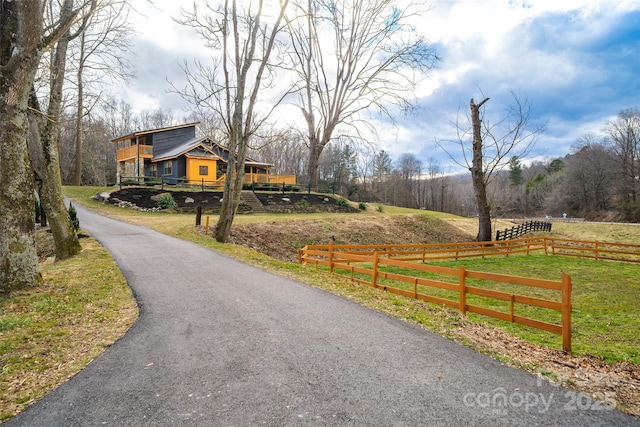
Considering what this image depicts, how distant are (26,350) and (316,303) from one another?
409 centimetres

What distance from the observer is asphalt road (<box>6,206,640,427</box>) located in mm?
2818

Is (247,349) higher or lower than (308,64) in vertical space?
lower

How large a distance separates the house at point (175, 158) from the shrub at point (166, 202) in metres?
6.75

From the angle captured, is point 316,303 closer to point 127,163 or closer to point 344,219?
point 344,219

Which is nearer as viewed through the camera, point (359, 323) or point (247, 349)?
point (247, 349)

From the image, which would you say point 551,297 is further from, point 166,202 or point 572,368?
point 166,202

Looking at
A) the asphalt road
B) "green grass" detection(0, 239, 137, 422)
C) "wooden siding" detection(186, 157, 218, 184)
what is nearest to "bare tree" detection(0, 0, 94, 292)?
"green grass" detection(0, 239, 137, 422)

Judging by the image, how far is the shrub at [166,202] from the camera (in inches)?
940

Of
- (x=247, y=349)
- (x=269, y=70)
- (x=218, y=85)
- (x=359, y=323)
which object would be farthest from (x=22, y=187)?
(x=269, y=70)

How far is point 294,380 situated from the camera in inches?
132

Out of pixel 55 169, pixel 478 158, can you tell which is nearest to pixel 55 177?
pixel 55 169

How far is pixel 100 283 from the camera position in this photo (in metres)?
7.25

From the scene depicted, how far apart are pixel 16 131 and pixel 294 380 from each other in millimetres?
6730

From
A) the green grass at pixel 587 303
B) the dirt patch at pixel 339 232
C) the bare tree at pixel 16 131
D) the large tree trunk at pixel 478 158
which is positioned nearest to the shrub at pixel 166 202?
the dirt patch at pixel 339 232
